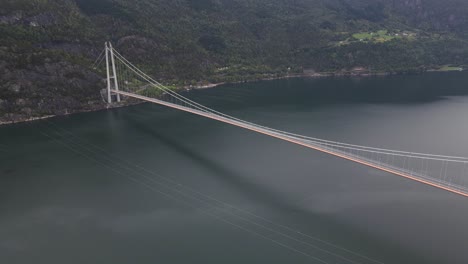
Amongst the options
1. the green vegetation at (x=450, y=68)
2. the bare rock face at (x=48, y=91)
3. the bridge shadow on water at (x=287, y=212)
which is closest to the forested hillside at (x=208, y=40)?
the bare rock face at (x=48, y=91)

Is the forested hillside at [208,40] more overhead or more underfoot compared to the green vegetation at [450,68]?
more overhead

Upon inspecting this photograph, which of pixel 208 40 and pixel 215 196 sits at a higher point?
pixel 208 40

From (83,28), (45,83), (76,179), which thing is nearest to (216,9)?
(83,28)

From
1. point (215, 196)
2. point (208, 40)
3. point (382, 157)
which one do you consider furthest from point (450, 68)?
point (215, 196)

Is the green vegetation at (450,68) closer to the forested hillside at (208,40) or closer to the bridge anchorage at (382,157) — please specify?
the forested hillside at (208,40)

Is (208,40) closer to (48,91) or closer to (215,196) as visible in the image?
(48,91)

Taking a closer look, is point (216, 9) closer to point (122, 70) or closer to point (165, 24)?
point (165, 24)

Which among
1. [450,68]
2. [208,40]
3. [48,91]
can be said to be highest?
[208,40]
